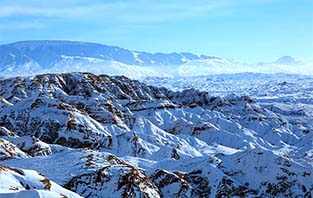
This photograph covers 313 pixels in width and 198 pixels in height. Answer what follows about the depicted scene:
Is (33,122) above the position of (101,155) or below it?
below

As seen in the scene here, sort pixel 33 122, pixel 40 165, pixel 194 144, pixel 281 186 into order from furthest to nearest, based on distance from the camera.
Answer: pixel 194 144
pixel 33 122
pixel 281 186
pixel 40 165

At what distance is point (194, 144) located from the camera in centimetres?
18588

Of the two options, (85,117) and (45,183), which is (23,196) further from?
(85,117)

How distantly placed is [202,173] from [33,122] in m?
86.8

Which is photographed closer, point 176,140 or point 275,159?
point 275,159

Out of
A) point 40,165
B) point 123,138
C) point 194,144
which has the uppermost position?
point 40,165

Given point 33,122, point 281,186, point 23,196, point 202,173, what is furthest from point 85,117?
point 23,196

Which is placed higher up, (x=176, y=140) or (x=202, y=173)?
(x=202, y=173)

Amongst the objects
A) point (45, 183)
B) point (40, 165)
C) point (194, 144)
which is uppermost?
point (45, 183)

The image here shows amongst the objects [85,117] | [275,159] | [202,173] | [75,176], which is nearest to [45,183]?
[75,176]

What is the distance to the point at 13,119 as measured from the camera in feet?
574

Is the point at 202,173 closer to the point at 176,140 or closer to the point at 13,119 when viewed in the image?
the point at 176,140

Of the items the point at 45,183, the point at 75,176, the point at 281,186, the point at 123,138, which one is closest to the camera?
the point at 45,183

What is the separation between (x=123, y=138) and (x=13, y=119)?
44.8 meters
